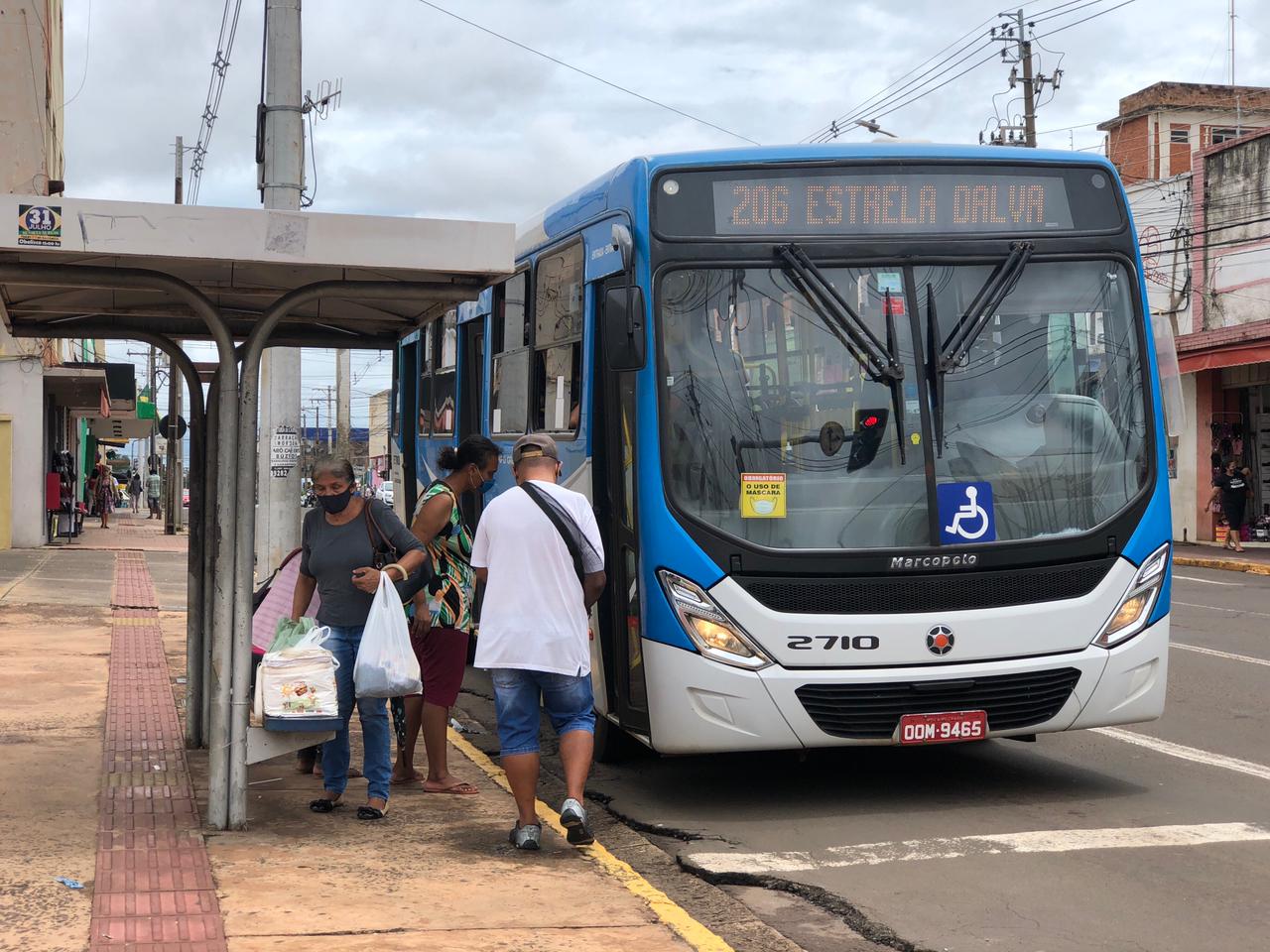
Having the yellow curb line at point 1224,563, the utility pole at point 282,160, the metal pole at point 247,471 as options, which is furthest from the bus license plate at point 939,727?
the yellow curb line at point 1224,563

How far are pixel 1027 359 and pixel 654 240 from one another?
188cm

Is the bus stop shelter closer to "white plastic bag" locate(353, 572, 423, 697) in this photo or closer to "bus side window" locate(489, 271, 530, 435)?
"white plastic bag" locate(353, 572, 423, 697)

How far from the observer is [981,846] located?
648 centimetres

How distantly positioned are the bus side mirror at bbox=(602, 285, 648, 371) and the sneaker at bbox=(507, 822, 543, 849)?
6.89 feet

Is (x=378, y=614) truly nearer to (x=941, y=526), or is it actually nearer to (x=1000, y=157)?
(x=941, y=526)

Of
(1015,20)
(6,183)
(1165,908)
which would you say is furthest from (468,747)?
(1015,20)

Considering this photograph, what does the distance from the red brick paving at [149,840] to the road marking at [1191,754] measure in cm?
475

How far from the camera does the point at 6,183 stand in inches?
981

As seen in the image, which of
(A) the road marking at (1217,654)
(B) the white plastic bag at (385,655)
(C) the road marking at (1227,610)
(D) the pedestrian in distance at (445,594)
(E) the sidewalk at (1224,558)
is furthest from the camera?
(E) the sidewalk at (1224,558)

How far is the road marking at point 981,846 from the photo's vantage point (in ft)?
20.6

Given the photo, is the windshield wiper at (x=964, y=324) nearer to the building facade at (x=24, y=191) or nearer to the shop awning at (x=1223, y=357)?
the building facade at (x=24, y=191)

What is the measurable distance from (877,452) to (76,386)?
25.4 meters

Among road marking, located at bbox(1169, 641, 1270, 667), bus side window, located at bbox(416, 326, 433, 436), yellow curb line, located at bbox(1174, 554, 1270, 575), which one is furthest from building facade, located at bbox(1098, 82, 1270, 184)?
bus side window, located at bbox(416, 326, 433, 436)

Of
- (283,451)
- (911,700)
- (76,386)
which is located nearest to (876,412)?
(911,700)
